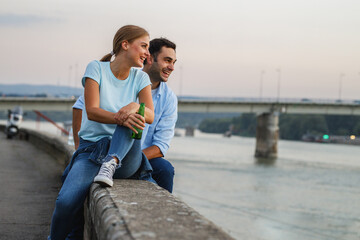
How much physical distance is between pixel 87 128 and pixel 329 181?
133 feet

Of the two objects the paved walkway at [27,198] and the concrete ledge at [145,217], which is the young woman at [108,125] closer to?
the concrete ledge at [145,217]

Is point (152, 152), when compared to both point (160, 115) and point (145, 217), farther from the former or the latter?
point (145, 217)

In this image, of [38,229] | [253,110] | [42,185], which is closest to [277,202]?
[42,185]

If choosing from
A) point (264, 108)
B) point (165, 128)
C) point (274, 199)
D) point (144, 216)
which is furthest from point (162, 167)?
point (264, 108)

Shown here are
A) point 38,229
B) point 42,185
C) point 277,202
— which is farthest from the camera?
point 277,202

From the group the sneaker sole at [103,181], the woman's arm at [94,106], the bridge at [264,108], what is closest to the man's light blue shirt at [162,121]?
the woman's arm at [94,106]

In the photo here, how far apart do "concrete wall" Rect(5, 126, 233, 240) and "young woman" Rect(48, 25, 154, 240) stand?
0.46ft

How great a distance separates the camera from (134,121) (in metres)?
2.86

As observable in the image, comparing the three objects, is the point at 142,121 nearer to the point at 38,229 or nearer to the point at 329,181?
the point at 38,229

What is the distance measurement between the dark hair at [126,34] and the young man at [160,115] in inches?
23.7

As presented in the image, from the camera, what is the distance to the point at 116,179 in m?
3.19

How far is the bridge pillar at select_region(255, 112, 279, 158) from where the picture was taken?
2504 inches

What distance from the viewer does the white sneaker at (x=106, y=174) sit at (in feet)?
9.05

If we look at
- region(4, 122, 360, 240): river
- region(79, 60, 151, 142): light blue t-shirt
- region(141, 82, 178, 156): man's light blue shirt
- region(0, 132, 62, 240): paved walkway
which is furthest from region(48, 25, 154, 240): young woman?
region(4, 122, 360, 240): river
